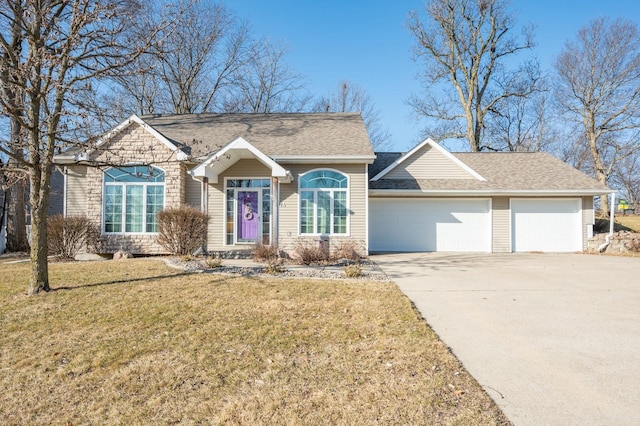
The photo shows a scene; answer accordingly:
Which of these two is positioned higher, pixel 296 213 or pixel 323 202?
pixel 323 202

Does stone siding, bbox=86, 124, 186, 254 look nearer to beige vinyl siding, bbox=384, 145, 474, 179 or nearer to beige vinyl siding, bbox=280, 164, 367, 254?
beige vinyl siding, bbox=280, 164, 367, 254

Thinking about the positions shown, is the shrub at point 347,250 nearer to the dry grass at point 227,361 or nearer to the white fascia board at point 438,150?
the white fascia board at point 438,150

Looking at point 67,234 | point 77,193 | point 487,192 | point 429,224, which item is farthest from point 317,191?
point 77,193

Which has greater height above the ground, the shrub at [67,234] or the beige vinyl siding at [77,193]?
the beige vinyl siding at [77,193]

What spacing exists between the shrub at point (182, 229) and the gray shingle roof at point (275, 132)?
231cm

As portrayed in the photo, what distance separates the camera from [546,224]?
45.8 ft

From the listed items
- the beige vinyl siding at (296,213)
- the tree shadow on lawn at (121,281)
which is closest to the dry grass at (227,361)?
the tree shadow on lawn at (121,281)

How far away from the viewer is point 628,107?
2284 cm

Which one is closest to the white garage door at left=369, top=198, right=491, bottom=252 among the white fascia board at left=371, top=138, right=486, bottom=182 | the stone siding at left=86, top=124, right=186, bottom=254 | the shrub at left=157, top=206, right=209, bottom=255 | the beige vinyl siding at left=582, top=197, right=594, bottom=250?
the white fascia board at left=371, top=138, right=486, bottom=182

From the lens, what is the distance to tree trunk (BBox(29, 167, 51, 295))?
620 centimetres

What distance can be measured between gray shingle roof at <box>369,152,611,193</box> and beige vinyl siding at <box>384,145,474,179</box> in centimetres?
27

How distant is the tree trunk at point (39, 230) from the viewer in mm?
6199

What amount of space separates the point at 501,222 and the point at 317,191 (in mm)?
7604

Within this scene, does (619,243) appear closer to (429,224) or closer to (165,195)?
(429,224)
